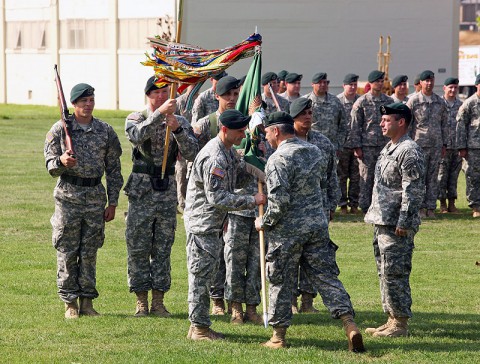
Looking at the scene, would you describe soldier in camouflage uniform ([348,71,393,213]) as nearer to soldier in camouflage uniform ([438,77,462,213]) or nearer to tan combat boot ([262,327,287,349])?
soldier in camouflage uniform ([438,77,462,213])

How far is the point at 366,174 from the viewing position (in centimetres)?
1927

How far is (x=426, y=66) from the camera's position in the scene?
53.3 meters

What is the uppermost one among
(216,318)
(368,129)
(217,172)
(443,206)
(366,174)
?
(368,129)

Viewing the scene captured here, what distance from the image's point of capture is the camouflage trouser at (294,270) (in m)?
A: 9.46

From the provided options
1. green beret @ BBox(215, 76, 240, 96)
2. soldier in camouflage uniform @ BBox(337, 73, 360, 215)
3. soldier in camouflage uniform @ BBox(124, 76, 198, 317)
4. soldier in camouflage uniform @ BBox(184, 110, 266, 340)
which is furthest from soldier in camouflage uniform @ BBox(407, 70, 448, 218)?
soldier in camouflage uniform @ BBox(184, 110, 266, 340)

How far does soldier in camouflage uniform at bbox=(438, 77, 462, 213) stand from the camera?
20.1 meters

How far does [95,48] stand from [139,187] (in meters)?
46.6

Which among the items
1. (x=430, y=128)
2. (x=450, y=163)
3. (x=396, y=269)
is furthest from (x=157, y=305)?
(x=450, y=163)

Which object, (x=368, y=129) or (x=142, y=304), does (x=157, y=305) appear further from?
(x=368, y=129)

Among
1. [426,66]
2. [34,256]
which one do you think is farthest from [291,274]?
[426,66]

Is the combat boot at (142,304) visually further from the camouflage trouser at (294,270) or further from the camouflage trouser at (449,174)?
the camouflage trouser at (449,174)

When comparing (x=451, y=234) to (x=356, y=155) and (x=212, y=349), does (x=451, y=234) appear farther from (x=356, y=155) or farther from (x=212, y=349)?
(x=212, y=349)

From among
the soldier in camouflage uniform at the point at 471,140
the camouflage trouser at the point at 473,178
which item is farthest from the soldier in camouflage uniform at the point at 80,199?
the camouflage trouser at the point at 473,178

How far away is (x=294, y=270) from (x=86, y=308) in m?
2.72
